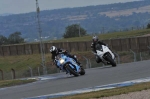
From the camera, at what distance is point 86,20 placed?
149 metres

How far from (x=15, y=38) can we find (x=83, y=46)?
5712 cm

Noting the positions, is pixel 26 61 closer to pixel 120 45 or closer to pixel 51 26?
pixel 120 45

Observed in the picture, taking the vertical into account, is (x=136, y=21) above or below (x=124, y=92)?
above

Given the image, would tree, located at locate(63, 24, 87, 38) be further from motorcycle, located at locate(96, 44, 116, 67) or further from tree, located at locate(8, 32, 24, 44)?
motorcycle, located at locate(96, 44, 116, 67)

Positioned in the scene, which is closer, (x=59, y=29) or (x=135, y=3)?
(x=59, y=29)

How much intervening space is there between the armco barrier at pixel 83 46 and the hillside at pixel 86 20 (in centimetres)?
1985

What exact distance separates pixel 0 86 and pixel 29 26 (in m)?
89.3

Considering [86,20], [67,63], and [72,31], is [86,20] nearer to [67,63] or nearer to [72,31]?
[72,31]

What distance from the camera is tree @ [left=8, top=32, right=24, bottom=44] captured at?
113m

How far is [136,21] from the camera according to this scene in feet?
463

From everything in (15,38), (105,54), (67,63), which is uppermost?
(15,38)

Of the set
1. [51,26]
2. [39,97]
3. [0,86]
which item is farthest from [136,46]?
[51,26]

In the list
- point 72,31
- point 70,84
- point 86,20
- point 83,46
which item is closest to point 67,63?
point 70,84

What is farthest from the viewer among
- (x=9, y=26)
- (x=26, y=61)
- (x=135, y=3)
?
(x=135, y=3)
